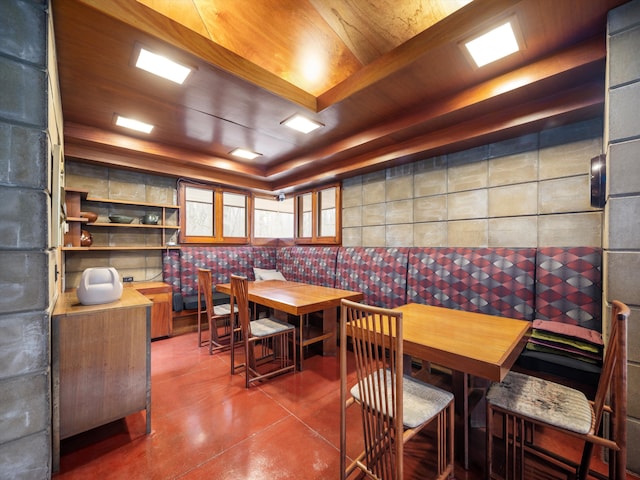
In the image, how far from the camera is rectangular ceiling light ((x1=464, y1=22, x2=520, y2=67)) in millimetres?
1683

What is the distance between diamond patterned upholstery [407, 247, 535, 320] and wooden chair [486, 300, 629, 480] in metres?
1.06

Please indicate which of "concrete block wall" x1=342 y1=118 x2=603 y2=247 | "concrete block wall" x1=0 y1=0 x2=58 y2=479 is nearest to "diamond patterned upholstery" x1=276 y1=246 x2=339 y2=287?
"concrete block wall" x1=342 y1=118 x2=603 y2=247

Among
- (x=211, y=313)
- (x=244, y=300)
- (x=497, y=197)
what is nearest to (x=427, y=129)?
(x=497, y=197)

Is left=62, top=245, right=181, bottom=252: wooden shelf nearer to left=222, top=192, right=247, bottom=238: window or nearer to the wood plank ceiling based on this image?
left=222, top=192, right=247, bottom=238: window

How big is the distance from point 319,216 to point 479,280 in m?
2.78

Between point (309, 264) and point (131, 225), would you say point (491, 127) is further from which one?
point (131, 225)

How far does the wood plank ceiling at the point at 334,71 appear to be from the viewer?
1647 mm

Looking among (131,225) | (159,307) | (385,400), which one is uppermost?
(131,225)

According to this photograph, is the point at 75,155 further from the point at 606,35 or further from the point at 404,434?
the point at 606,35

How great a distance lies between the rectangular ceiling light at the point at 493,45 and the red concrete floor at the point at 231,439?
2.60 m

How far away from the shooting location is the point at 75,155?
3.16 metres

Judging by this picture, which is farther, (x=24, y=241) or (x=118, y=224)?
(x=118, y=224)

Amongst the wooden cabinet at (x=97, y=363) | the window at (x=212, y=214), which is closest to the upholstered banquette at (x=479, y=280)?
the window at (x=212, y=214)

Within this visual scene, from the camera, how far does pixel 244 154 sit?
393 cm
